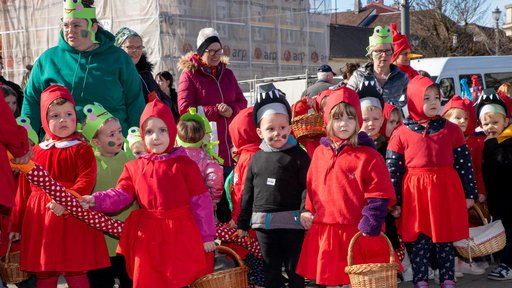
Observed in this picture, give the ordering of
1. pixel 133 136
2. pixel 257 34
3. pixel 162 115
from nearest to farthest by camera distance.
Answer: pixel 162 115, pixel 133 136, pixel 257 34

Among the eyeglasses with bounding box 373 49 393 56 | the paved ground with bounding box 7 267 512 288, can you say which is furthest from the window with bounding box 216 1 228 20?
the paved ground with bounding box 7 267 512 288

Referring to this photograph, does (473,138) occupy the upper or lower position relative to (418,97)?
lower

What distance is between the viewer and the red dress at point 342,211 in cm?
522

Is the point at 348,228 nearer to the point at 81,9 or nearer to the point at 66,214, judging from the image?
the point at 66,214

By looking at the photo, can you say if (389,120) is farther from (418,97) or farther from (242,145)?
(242,145)

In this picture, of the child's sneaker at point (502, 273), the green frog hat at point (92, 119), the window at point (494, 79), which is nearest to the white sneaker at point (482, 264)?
the child's sneaker at point (502, 273)

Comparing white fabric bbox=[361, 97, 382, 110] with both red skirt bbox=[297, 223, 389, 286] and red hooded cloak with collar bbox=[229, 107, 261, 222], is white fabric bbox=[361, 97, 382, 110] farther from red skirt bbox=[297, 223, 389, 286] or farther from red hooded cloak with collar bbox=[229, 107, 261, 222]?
red skirt bbox=[297, 223, 389, 286]

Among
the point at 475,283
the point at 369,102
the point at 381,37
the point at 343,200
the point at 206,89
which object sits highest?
the point at 381,37

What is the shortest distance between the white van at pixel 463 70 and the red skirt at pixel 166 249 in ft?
40.3

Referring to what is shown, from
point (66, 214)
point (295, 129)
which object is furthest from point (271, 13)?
point (66, 214)

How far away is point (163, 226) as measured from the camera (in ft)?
16.6

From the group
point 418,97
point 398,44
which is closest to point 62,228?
point 418,97

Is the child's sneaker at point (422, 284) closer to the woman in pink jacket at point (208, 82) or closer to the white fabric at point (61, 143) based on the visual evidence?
the woman in pink jacket at point (208, 82)

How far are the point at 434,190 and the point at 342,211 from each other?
1.17 metres
